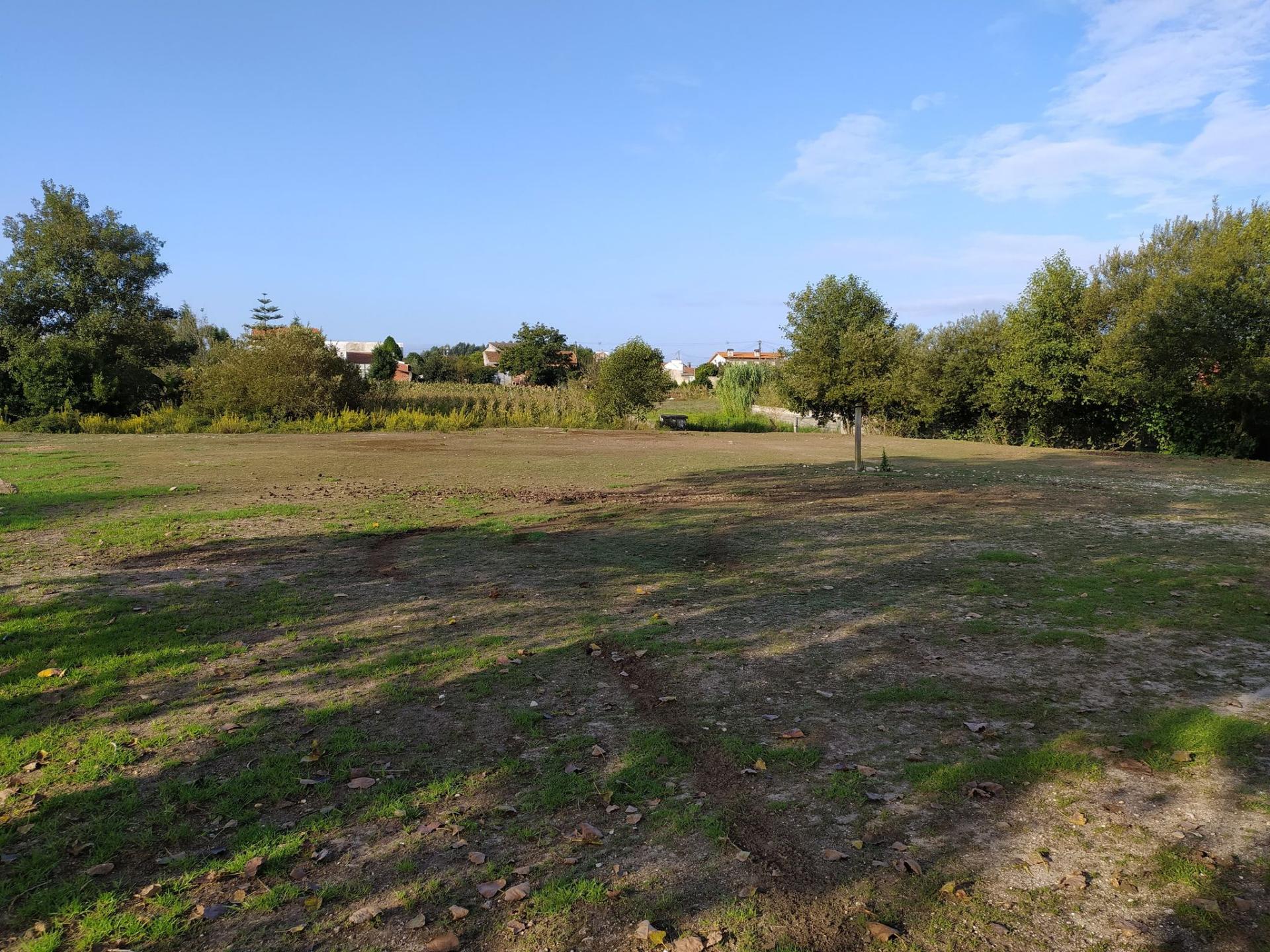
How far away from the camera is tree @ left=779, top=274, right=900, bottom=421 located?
136ft

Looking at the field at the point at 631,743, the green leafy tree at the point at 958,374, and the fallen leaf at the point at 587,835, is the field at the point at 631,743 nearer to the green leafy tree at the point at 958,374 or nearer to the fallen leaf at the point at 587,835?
the fallen leaf at the point at 587,835

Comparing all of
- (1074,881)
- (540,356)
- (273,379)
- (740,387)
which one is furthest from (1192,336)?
(540,356)

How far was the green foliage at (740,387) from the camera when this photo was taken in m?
49.6

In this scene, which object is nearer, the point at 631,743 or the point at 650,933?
the point at 650,933

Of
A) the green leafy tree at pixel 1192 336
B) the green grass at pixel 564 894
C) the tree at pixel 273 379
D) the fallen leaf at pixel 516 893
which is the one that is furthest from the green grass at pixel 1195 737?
the tree at pixel 273 379

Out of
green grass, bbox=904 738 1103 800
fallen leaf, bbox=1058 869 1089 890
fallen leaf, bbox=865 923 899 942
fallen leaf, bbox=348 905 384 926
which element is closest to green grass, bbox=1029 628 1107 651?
green grass, bbox=904 738 1103 800

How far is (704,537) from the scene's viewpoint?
10117 millimetres

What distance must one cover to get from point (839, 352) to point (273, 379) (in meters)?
29.0

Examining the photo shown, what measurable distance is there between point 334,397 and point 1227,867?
123 feet

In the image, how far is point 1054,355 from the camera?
29625 millimetres

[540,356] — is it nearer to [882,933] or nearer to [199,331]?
[199,331]

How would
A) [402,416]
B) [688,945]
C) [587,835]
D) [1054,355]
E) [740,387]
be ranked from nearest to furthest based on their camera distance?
[688,945]
[587,835]
[1054,355]
[402,416]
[740,387]

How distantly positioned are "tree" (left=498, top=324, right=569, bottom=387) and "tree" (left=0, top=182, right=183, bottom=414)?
3552 centimetres

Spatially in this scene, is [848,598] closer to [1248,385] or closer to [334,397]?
[1248,385]
